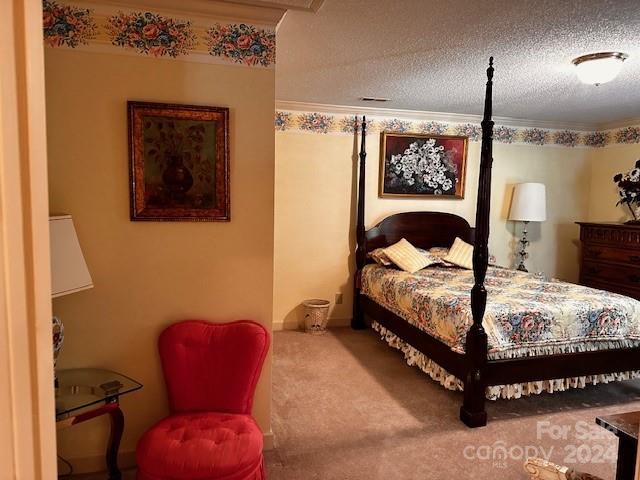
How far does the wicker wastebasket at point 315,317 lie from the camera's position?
450cm

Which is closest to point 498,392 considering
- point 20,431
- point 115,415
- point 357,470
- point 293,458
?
point 357,470

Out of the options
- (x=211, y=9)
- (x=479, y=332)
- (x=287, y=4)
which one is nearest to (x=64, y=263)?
(x=211, y=9)

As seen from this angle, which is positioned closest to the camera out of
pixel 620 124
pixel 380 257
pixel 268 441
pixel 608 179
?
Result: pixel 268 441

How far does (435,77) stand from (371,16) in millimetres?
1260

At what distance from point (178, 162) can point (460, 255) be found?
325 cm

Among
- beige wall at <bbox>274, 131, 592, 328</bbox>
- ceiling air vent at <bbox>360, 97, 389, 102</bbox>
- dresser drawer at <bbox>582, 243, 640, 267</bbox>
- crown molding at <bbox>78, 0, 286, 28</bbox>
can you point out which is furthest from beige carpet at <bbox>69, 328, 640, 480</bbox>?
ceiling air vent at <bbox>360, 97, 389, 102</bbox>

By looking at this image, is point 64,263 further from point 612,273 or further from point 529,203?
point 612,273

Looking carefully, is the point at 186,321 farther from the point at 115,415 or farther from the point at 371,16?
the point at 371,16

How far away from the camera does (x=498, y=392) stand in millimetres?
2910

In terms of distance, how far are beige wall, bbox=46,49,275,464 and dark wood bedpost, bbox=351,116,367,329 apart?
231cm

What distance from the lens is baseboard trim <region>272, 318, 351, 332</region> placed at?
4629 mm

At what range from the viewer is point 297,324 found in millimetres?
4688

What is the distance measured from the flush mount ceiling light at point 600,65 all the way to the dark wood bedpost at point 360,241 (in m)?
2.10

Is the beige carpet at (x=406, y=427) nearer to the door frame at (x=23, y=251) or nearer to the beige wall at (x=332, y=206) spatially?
the beige wall at (x=332, y=206)
